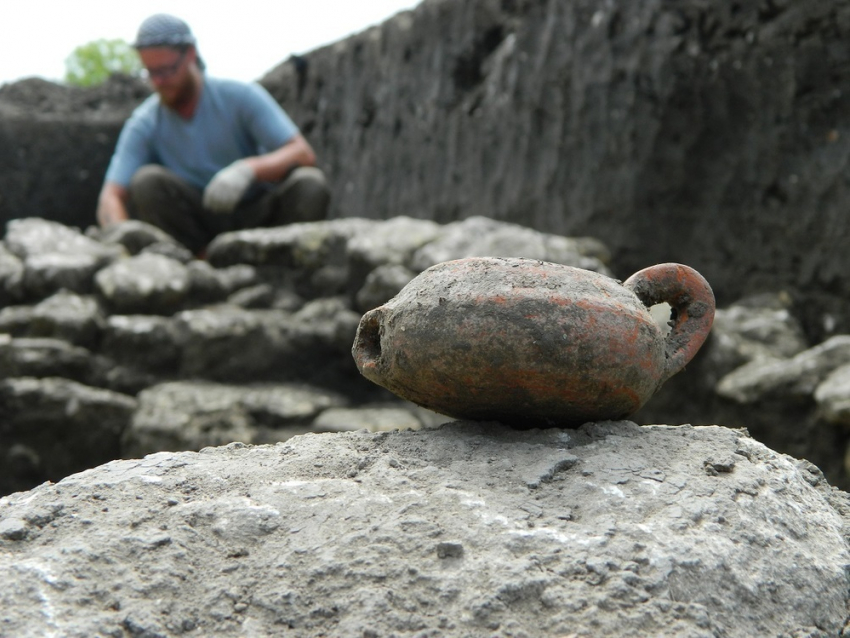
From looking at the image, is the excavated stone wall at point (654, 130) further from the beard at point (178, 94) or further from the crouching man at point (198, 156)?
the beard at point (178, 94)

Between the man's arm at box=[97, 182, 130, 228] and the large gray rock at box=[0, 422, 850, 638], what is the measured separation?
4.05m

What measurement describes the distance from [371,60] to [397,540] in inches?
204

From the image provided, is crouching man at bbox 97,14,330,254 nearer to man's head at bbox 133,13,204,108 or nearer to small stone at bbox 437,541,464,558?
man's head at bbox 133,13,204,108

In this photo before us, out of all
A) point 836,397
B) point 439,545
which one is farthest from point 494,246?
point 439,545

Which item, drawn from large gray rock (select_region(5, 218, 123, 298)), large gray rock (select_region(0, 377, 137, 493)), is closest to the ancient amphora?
large gray rock (select_region(0, 377, 137, 493))

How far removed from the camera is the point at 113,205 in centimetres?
543

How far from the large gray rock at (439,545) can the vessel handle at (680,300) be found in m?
0.21

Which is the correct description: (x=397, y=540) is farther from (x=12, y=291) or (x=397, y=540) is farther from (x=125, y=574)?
(x=12, y=291)

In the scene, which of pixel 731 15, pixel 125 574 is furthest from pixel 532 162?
pixel 125 574

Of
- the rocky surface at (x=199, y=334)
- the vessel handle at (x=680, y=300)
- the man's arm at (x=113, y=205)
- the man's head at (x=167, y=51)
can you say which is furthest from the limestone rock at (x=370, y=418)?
the man's head at (x=167, y=51)

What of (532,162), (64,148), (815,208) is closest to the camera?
(815,208)

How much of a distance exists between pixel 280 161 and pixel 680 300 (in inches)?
150

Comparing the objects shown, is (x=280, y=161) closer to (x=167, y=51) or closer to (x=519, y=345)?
(x=167, y=51)

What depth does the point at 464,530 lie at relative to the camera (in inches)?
51.6
